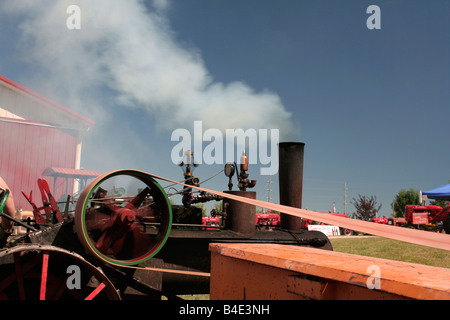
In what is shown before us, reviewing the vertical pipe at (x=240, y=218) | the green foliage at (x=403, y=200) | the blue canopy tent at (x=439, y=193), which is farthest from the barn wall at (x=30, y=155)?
the green foliage at (x=403, y=200)

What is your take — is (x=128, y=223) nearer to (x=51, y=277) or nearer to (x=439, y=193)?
(x=51, y=277)

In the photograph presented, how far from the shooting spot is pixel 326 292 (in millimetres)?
1391

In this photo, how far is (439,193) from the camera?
62.3 ft

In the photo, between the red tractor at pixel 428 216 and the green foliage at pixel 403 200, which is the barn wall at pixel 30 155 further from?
the green foliage at pixel 403 200

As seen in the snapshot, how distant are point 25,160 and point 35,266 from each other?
40.8ft

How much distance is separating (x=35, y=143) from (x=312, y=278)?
14.5 metres

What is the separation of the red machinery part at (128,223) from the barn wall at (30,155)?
11.2m

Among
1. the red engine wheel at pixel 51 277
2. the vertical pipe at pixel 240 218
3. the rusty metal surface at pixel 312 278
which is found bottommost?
the red engine wheel at pixel 51 277

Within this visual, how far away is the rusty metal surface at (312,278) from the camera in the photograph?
1.19 meters

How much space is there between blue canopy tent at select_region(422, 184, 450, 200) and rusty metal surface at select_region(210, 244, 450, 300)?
1981cm

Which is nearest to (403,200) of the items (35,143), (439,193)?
(439,193)

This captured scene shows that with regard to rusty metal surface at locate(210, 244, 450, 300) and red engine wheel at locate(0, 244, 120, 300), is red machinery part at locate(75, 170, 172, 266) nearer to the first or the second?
red engine wheel at locate(0, 244, 120, 300)
